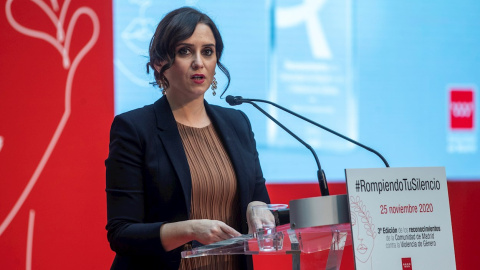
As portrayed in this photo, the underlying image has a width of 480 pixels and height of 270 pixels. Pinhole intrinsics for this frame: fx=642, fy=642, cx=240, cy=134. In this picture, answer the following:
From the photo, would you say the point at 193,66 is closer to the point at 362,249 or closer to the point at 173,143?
the point at 173,143

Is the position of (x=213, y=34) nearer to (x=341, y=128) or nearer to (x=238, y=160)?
(x=238, y=160)

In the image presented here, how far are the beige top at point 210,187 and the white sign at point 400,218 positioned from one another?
1.95ft

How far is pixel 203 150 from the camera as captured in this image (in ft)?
6.23

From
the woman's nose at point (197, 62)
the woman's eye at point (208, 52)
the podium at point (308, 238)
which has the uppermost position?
the woman's eye at point (208, 52)

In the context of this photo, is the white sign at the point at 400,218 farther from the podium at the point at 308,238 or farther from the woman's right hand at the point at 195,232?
the woman's right hand at the point at 195,232

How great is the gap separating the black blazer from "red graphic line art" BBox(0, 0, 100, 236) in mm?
1029

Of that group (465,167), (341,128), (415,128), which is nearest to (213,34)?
(341,128)

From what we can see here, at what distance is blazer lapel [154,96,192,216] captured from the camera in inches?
68.7

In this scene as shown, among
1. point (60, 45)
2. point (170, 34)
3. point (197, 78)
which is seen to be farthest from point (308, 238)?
point (60, 45)

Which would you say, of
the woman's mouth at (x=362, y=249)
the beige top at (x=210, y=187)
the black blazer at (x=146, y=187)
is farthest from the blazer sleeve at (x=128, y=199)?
the woman's mouth at (x=362, y=249)

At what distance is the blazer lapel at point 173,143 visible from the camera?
1745 mm

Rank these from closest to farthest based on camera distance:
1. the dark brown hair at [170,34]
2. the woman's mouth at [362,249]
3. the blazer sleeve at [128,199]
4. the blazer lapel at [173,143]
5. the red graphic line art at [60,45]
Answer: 1. the woman's mouth at [362,249]
2. the blazer sleeve at [128,199]
3. the blazer lapel at [173,143]
4. the dark brown hair at [170,34]
5. the red graphic line art at [60,45]

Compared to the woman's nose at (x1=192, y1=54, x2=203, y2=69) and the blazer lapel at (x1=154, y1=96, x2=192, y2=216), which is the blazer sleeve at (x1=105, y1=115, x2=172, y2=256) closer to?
the blazer lapel at (x1=154, y1=96, x2=192, y2=216)

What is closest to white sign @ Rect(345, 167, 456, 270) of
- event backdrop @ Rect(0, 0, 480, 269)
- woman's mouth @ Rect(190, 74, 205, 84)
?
woman's mouth @ Rect(190, 74, 205, 84)
